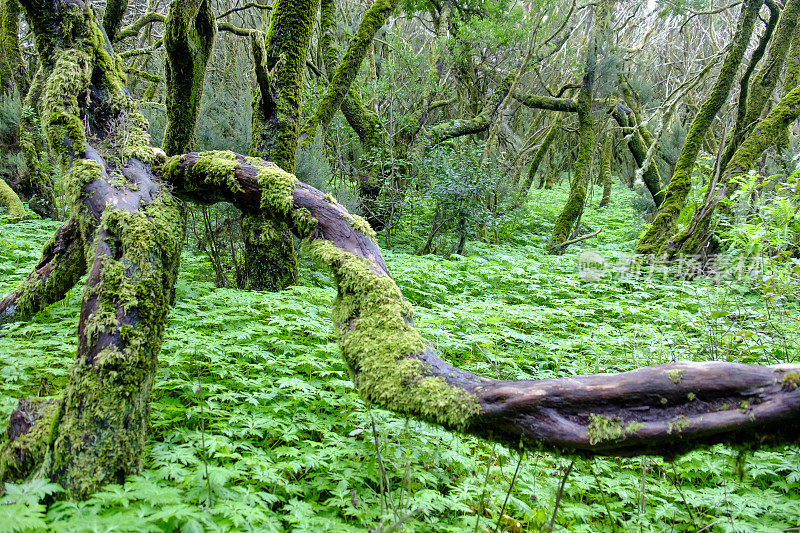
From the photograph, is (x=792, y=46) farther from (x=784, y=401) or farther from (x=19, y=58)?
(x=19, y=58)

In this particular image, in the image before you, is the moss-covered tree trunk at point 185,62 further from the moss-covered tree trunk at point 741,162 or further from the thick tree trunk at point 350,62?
the moss-covered tree trunk at point 741,162

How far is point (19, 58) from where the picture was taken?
943cm

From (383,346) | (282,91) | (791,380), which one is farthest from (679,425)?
(282,91)

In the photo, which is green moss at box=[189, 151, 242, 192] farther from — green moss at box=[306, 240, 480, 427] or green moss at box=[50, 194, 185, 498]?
green moss at box=[306, 240, 480, 427]

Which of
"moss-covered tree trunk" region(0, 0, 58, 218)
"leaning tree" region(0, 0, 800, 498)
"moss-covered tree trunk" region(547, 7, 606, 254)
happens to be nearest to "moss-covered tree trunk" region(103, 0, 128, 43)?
"moss-covered tree trunk" region(0, 0, 58, 218)

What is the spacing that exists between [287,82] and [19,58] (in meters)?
7.48

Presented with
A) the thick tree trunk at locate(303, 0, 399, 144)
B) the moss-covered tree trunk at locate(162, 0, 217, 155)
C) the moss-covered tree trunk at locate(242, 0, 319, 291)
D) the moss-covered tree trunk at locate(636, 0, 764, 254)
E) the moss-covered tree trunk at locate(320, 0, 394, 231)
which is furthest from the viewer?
the moss-covered tree trunk at locate(320, 0, 394, 231)

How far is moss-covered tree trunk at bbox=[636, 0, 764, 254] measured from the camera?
7.83m

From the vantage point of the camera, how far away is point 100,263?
2.46 m

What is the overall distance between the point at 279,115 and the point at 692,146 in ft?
23.1

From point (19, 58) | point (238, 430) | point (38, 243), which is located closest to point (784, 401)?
point (238, 430)

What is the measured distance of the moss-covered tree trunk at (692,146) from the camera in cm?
783

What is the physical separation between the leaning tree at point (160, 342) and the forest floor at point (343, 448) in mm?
327

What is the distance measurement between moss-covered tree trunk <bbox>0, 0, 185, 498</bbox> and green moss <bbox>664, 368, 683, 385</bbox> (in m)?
2.34
